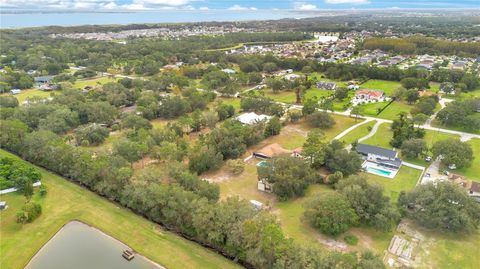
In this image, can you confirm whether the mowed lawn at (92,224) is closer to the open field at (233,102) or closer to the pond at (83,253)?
the pond at (83,253)

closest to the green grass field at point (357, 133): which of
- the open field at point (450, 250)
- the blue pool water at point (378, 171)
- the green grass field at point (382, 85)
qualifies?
the blue pool water at point (378, 171)

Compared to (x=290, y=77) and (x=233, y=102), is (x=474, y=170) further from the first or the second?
(x=290, y=77)

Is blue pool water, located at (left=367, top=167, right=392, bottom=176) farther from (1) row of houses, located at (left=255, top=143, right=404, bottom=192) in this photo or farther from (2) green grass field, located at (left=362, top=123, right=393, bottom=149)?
(2) green grass field, located at (left=362, top=123, right=393, bottom=149)

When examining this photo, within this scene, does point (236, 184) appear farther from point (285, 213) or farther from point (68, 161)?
point (68, 161)

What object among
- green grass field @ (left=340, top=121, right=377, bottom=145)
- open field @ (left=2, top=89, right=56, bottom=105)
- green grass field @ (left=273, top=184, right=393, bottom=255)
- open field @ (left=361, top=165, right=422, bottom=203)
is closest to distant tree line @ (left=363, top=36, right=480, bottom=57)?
green grass field @ (left=340, top=121, right=377, bottom=145)

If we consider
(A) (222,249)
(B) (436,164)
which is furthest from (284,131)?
(A) (222,249)

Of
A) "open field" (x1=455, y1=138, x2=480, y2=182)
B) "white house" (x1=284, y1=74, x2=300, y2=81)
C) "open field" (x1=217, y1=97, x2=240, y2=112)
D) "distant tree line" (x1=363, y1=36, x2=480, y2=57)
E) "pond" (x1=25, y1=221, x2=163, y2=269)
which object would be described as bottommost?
"pond" (x1=25, y1=221, x2=163, y2=269)
